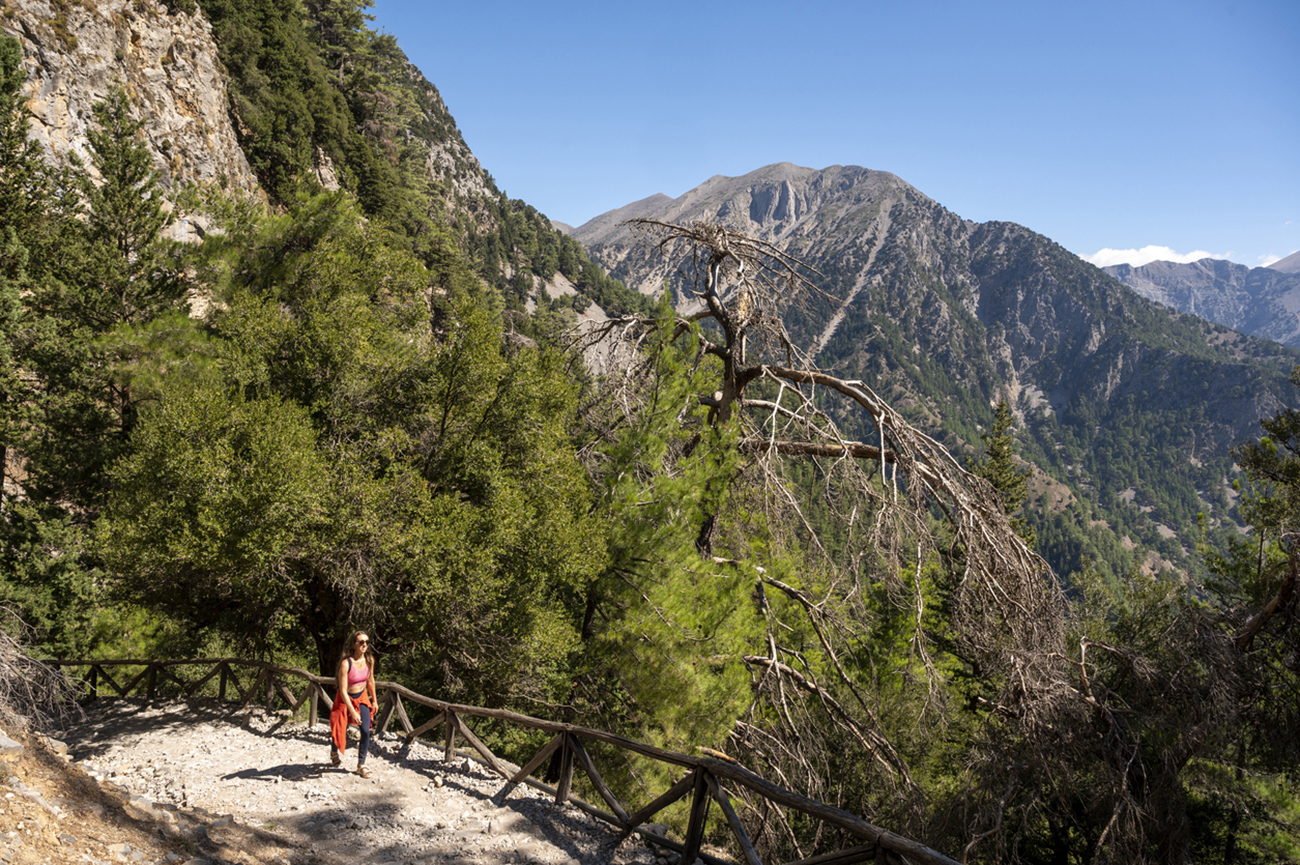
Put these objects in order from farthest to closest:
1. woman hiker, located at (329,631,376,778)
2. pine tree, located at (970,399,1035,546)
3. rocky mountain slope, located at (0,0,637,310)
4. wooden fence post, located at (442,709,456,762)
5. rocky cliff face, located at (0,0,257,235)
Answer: pine tree, located at (970,399,1035,546), rocky mountain slope, located at (0,0,637,310), rocky cliff face, located at (0,0,257,235), wooden fence post, located at (442,709,456,762), woman hiker, located at (329,631,376,778)

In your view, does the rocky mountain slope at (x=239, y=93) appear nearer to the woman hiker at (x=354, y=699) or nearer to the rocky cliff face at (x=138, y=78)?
the rocky cliff face at (x=138, y=78)

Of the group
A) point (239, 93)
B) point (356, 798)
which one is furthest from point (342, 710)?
point (239, 93)

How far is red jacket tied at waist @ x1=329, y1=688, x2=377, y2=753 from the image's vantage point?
7879 millimetres

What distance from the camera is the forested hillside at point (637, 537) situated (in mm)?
7270

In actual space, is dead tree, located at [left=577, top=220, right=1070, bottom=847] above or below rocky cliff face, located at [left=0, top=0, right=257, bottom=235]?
below

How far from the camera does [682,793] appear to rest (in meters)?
5.45

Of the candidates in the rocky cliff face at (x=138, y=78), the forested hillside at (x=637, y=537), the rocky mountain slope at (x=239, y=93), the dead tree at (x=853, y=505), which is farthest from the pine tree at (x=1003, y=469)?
the rocky cliff face at (x=138, y=78)

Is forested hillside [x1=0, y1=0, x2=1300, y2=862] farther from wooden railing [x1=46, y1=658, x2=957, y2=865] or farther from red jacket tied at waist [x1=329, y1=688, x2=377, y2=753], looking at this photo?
red jacket tied at waist [x1=329, y1=688, x2=377, y2=753]

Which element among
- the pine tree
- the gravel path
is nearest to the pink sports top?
the gravel path

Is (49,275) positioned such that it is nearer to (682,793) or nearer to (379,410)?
(379,410)

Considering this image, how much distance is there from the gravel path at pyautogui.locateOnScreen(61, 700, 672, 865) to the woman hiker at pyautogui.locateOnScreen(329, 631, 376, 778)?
241mm

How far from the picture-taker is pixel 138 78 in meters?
27.0

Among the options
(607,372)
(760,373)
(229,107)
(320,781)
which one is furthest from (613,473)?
(229,107)

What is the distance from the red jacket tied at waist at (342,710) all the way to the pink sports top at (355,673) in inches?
5.2
